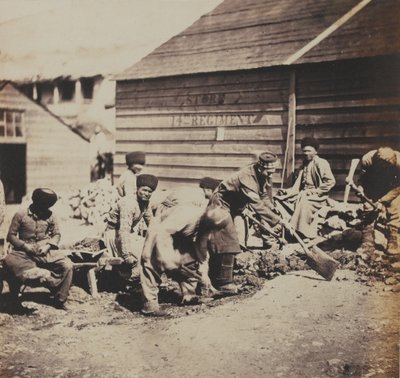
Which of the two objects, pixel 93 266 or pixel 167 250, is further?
pixel 93 266

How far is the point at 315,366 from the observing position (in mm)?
4145

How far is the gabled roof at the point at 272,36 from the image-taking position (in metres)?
9.75

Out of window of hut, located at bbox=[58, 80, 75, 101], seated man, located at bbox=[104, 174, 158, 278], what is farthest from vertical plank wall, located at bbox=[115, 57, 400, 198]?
window of hut, located at bbox=[58, 80, 75, 101]

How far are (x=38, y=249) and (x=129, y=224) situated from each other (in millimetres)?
1176

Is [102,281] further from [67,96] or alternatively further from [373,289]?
[67,96]

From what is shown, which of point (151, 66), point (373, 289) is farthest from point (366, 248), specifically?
point (151, 66)

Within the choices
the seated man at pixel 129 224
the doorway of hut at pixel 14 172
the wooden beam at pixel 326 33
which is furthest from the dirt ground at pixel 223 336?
the doorway of hut at pixel 14 172

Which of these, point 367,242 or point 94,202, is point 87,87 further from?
point 367,242

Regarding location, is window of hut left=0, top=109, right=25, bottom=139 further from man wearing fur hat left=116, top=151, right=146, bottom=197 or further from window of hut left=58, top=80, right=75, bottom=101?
window of hut left=58, top=80, right=75, bottom=101

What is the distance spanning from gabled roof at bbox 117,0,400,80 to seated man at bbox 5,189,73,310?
21.2 ft

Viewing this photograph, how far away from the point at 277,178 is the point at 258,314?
5661 millimetres

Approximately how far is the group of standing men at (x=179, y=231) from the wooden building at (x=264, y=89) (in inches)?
113

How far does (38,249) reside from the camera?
5.75 m

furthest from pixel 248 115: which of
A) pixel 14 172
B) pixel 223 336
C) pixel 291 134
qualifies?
pixel 14 172
